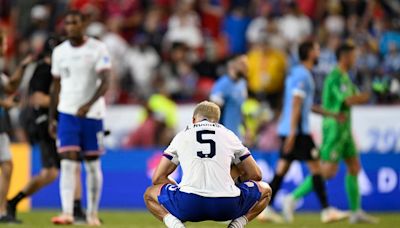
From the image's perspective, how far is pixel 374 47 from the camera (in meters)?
24.0

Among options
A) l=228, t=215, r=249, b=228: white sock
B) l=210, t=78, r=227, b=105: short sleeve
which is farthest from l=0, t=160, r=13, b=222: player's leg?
l=228, t=215, r=249, b=228: white sock

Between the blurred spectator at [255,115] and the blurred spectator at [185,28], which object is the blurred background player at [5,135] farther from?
the blurred spectator at [185,28]

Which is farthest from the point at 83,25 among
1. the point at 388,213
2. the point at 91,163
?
the point at 388,213

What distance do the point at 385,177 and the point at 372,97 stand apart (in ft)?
8.70

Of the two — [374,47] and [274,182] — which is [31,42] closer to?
[374,47]

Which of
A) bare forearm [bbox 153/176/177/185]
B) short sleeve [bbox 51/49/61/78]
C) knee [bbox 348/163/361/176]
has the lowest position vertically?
knee [bbox 348/163/361/176]

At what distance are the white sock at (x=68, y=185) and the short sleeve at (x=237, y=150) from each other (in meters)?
3.74

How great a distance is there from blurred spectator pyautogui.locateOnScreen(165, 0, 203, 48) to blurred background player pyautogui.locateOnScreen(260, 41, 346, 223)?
298 inches

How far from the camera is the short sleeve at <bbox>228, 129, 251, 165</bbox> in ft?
39.4

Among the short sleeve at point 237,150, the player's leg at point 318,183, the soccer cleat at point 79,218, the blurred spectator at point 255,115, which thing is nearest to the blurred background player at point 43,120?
the soccer cleat at point 79,218

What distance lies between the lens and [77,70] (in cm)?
1560

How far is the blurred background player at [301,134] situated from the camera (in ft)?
57.5

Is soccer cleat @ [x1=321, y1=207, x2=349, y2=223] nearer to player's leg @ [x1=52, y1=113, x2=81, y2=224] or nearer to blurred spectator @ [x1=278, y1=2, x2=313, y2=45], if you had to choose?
player's leg @ [x1=52, y1=113, x2=81, y2=224]

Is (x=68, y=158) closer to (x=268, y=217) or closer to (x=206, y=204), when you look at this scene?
(x=268, y=217)
